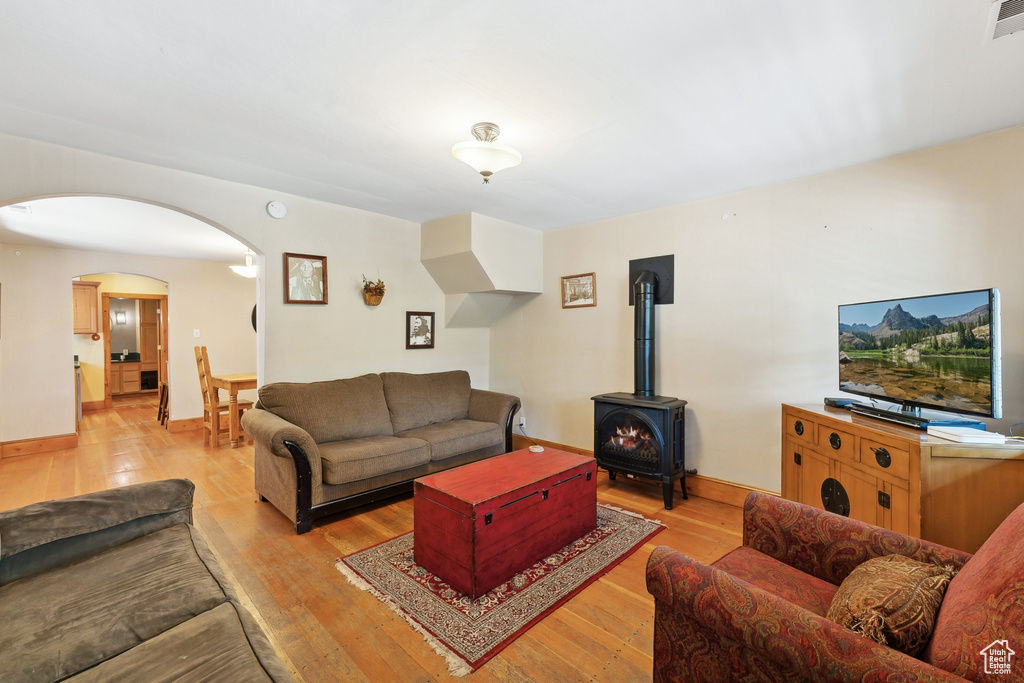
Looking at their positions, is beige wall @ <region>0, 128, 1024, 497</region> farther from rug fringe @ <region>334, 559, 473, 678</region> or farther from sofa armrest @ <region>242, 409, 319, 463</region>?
rug fringe @ <region>334, 559, 473, 678</region>

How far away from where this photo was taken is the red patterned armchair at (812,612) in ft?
2.70

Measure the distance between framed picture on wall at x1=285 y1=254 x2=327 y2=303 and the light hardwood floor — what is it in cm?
165

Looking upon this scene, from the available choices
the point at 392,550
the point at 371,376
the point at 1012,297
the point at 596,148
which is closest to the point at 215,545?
Answer: the point at 392,550

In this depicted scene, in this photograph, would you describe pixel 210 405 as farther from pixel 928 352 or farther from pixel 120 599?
pixel 928 352

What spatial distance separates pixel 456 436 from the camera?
3.73m

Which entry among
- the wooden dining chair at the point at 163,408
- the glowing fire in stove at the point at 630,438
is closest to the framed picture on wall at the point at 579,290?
the glowing fire in stove at the point at 630,438

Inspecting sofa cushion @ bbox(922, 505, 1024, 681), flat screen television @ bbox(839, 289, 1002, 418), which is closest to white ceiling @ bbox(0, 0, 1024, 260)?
flat screen television @ bbox(839, 289, 1002, 418)

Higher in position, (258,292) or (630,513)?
(258,292)

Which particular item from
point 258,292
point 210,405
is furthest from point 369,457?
point 210,405

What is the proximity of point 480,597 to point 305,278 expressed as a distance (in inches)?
110

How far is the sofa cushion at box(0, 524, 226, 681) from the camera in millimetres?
1134

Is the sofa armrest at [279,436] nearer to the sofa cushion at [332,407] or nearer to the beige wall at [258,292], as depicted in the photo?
the sofa cushion at [332,407]

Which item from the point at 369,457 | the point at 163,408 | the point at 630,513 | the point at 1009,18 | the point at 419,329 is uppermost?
the point at 1009,18

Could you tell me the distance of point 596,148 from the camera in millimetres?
2586
